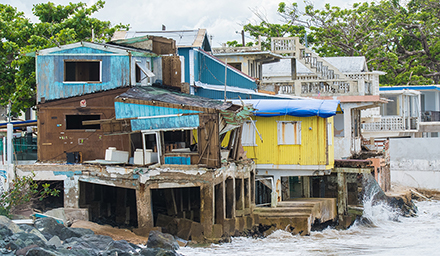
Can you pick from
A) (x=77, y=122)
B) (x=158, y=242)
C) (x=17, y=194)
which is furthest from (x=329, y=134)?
(x=17, y=194)

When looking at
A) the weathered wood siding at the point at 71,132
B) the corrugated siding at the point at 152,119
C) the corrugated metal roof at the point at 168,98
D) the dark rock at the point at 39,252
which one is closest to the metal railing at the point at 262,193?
the corrugated metal roof at the point at 168,98

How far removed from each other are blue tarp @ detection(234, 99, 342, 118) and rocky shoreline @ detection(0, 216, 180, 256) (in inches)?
287

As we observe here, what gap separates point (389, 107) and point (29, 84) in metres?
25.2

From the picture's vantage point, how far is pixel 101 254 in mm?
14703

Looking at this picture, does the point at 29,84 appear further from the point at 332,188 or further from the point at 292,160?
the point at 332,188

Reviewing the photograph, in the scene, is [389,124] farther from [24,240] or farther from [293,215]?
[24,240]

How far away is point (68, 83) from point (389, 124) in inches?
951

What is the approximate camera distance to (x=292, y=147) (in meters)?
22.3

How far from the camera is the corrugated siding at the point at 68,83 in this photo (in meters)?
20.3

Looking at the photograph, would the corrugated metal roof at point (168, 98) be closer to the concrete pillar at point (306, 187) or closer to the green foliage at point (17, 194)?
the green foliage at point (17, 194)

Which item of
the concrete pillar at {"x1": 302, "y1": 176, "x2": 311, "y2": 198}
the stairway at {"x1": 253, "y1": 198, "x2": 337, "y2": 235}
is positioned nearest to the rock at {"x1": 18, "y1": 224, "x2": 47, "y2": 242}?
the stairway at {"x1": 253, "y1": 198, "x2": 337, "y2": 235}

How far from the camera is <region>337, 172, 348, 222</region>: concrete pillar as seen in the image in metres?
23.8

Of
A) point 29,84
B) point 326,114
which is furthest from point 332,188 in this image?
point 29,84

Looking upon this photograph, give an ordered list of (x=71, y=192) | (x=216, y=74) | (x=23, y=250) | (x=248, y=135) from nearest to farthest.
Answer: (x=23, y=250) < (x=71, y=192) < (x=248, y=135) < (x=216, y=74)
